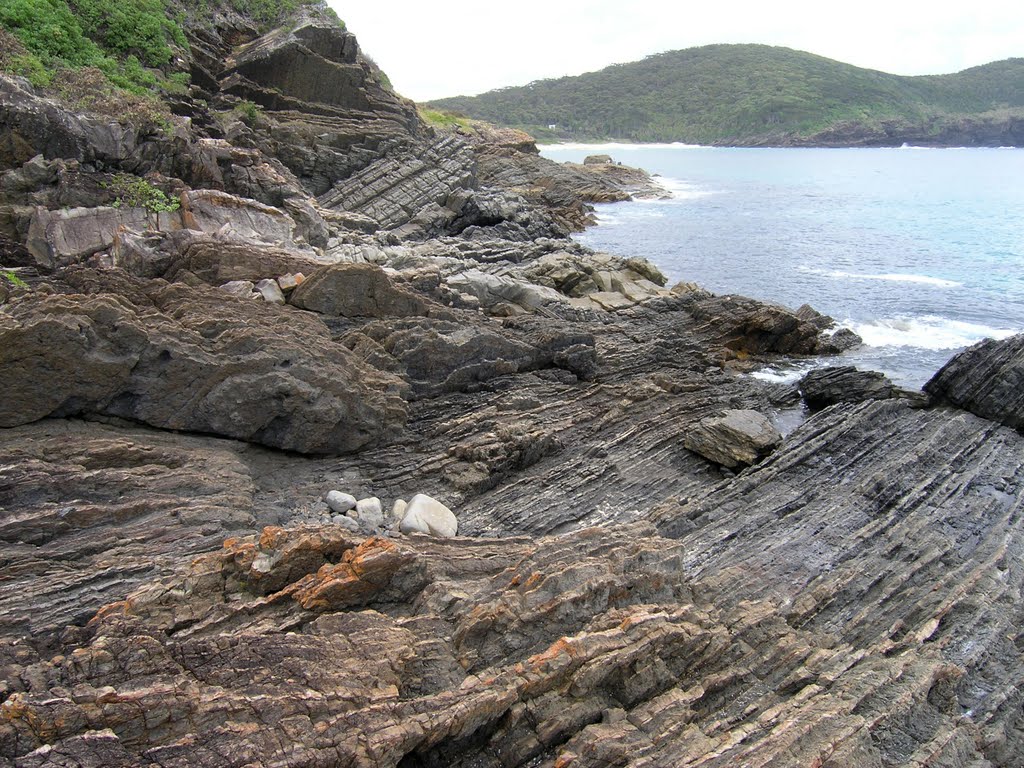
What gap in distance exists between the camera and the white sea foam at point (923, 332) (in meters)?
31.5

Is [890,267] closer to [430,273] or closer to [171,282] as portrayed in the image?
[430,273]

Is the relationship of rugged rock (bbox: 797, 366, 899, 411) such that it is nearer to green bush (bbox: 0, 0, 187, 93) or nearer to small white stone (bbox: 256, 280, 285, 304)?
small white stone (bbox: 256, 280, 285, 304)

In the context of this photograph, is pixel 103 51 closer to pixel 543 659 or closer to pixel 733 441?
pixel 733 441

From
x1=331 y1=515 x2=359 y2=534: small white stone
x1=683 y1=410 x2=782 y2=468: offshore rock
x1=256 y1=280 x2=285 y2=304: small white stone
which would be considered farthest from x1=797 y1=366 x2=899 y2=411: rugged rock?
x1=256 y1=280 x2=285 y2=304: small white stone

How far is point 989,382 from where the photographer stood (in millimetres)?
20312

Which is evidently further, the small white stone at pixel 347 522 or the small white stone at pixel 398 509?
the small white stone at pixel 398 509

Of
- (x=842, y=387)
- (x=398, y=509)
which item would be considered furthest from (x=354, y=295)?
(x=842, y=387)

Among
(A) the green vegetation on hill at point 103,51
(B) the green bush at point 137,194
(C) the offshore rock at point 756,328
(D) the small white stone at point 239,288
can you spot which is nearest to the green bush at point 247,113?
(A) the green vegetation on hill at point 103,51

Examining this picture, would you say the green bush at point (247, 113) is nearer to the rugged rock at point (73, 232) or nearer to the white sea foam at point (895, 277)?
the rugged rock at point (73, 232)

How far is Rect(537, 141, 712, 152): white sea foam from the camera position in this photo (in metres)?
177

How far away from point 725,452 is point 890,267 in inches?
1396

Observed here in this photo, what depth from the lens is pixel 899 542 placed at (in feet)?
46.4

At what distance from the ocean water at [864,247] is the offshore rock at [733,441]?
27.5 feet

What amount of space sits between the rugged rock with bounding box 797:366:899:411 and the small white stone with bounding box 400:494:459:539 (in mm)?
14241
